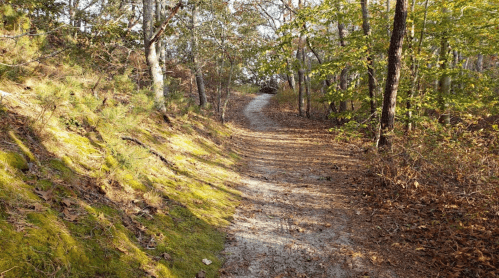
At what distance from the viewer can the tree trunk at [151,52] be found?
8.23 metres

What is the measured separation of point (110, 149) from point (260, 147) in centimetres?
890

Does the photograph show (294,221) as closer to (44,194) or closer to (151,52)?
(44,194)

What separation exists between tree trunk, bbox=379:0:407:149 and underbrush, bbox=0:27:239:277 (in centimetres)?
527

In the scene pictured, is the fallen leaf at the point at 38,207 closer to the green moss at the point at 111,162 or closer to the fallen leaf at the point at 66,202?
the fallen leaf at the point at 66,202

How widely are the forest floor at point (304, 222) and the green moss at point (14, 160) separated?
2898mm

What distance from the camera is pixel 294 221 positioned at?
18.5 ft

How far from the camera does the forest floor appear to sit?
4.11 meters

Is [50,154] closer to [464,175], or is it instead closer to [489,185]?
[489,185]

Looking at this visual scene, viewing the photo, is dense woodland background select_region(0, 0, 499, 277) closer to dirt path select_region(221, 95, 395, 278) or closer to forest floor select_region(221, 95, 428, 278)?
forest floor select_region(221, 95, 428, 278)

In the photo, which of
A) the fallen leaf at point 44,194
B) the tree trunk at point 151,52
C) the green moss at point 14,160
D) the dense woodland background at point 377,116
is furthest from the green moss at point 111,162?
the tree trunk at point 151,52

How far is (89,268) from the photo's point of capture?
248 cm

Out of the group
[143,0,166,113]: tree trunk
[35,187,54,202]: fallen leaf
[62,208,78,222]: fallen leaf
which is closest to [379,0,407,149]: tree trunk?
[143,0,166,113]: tree trunk

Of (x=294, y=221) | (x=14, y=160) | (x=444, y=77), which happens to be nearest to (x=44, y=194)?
(x=14, y=160)

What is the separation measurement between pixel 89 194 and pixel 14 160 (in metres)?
0.90
